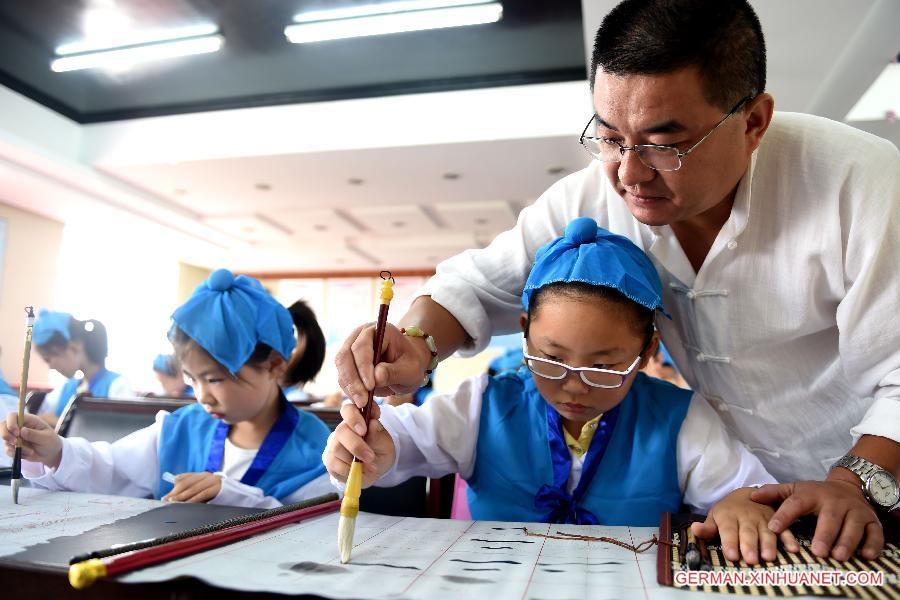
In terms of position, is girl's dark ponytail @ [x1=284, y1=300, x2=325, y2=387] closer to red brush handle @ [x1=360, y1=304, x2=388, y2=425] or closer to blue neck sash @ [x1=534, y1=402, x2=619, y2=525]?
blue neck sash @ [x1=534, y1=402, x2=619, y2=525]

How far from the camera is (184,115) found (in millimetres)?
7074

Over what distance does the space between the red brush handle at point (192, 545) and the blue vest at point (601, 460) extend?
1.51 feet

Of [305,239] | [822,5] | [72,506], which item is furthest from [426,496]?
[305,239]

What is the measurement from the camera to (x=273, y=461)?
69.7 inches

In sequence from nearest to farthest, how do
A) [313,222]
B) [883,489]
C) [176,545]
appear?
[176,545] → [883,489] → [313,222]

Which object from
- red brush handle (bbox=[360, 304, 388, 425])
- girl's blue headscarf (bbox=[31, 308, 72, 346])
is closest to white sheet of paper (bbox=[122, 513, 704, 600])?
red brush handle (bbox=[360, 304, 388, 425])

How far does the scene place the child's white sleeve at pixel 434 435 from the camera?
4.43ft

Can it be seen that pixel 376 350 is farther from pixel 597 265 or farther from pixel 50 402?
pixel 50 402

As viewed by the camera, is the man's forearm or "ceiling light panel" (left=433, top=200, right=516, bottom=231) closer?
the man's forearm

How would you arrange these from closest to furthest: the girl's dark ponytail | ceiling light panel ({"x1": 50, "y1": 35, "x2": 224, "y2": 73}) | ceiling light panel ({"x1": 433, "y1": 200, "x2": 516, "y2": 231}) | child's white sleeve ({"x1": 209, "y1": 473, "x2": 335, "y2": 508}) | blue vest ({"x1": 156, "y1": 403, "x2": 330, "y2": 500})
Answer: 1. child's white sleeve ({"x1": 209, "y1": 473, "x2": 335, "y2": 508})
2. blue vest ({"x1": 156, "y1": 403, "x2": 330, "y2": 500})
3. the girl's dark ponytail
4. ceiling light panel ({"x1": 50, "y1": 35, "x2": 224, "y2": 73})
5. ceiling light panel ({"x1": 433, "y1": 200, "x2": 516, "y2": 231})

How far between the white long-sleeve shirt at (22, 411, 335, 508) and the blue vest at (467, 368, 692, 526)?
20.1 inches

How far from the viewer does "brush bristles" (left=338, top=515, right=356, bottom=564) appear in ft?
2.52

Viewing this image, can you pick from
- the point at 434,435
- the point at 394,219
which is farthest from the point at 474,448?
the point at 394,219

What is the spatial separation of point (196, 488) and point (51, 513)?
0.43m
